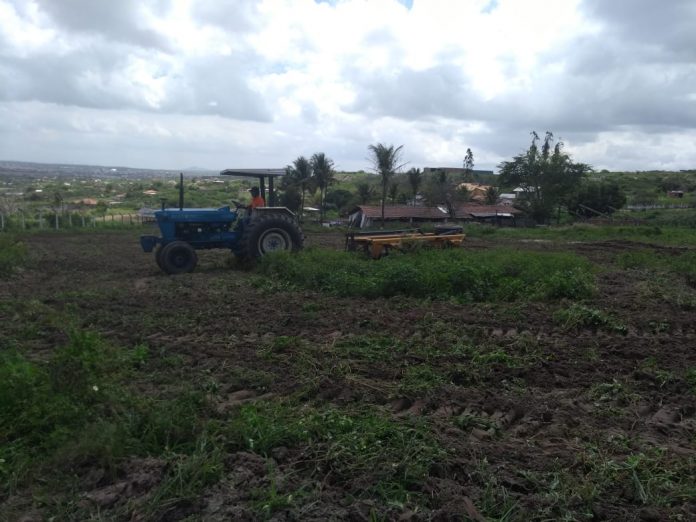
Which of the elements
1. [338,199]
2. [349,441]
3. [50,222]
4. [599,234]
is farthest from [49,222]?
[349,441]

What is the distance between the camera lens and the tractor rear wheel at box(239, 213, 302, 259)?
536 inches

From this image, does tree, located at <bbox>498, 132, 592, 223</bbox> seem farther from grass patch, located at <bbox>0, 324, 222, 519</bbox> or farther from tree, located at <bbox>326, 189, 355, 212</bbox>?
grass patch, located at <bbox>0, 324, 222, 519</bbox>

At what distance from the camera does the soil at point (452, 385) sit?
11.7 feet

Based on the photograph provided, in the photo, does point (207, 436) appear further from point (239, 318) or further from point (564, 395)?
point (239, 318)

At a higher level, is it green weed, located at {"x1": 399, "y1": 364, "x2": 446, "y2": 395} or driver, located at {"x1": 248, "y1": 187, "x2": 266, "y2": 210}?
driver, located at {"x1": 248, "y1": 187, "x2": 266, "y2": 210}

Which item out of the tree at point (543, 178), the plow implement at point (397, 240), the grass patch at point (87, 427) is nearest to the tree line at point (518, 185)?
the tree at point (543, 178)

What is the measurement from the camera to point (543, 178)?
47.2 m

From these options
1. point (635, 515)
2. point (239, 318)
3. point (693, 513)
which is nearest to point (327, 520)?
point (635, 515)

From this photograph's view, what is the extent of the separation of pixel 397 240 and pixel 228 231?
3986 mm

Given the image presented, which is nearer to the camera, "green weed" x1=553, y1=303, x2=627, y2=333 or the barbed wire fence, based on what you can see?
"green weed" x1=553, y1=303, x2=627, y2=333

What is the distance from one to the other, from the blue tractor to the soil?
5.70 feet

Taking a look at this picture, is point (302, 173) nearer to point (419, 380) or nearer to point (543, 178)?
point (543, 178)

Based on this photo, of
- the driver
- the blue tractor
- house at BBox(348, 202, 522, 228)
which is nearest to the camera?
the blue tractor

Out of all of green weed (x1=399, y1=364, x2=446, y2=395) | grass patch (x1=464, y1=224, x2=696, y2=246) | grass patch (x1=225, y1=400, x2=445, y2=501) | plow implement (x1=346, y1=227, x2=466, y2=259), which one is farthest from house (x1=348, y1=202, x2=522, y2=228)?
grass patch (x1=225, y1=400, x2=445, y2=501)
